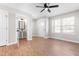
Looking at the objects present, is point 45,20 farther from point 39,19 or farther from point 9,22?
point 9,22

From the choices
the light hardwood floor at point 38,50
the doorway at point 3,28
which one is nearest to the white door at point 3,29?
the doorway at point 3,28

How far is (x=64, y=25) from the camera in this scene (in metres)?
6.45

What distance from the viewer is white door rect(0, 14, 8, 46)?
14.3 feet

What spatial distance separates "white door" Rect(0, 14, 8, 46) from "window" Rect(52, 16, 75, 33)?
423 cm

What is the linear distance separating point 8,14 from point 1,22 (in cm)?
57

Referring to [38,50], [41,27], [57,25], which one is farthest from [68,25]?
[38,50]

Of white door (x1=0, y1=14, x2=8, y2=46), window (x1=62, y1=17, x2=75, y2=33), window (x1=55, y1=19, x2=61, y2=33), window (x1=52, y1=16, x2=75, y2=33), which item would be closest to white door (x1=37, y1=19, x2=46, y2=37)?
window (x1=52, y1=16, x2=75, y2=33)

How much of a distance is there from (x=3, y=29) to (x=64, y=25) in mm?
4394

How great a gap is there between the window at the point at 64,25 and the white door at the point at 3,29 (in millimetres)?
4227

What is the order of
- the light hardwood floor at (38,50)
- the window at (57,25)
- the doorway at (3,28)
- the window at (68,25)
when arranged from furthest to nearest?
the window at (57,25), the window at (68,25), the doorway at (3,28), the light hardwood floor at (38,50)

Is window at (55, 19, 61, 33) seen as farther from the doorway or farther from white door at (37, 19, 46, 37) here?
the doorway

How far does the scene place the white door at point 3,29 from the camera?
4364 mm

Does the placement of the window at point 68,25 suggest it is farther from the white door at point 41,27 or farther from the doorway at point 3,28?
the doorway at point 3,28

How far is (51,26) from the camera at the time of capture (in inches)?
307
